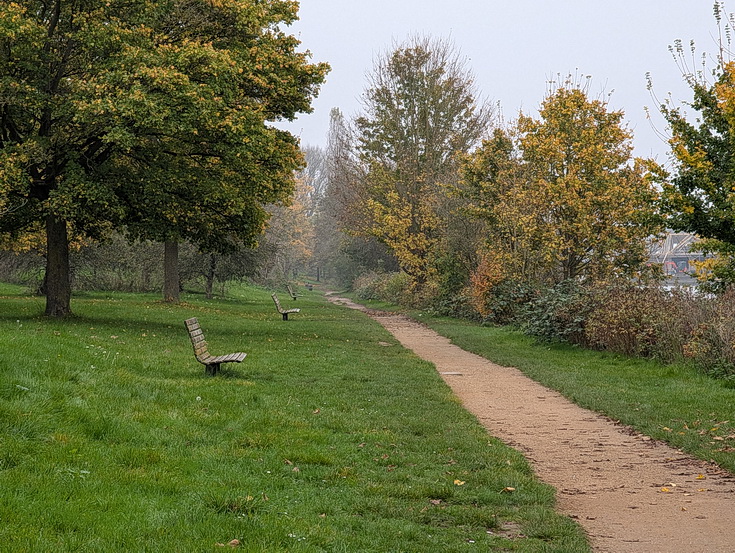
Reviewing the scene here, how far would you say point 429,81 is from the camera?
38.5 metres

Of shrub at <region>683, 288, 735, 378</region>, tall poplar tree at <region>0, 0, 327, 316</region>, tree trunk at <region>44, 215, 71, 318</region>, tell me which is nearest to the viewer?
shrub at <region>683, 288, 735, 378</region>

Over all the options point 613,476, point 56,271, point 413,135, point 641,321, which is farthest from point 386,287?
point 613,476

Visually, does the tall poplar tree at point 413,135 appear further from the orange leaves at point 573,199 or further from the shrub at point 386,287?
the orange leaves at point 573,199

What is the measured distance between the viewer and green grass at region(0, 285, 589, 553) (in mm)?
4621

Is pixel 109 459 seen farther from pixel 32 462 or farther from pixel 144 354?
pixel 144 354

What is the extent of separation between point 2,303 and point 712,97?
21.0m

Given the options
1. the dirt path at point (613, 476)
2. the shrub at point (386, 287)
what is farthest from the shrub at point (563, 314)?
the shrub at point (386, 287)

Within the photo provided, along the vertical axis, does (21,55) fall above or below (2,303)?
above

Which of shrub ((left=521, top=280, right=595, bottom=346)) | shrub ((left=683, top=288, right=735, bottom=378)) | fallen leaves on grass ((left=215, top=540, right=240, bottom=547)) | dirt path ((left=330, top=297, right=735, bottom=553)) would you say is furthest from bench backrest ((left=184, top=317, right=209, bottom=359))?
shrub ((left=521, top=280, right=595, bottom=346))

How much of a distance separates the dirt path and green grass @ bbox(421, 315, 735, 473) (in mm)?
289

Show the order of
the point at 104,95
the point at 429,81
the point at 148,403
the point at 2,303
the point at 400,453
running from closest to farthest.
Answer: the point at 400,453
the point at 148,403
the point at 104,95
the point at 2,303
the point at 429,81

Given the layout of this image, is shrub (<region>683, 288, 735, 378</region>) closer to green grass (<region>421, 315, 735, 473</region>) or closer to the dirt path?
green grass (<region>421, 315, 735, 473</region>)

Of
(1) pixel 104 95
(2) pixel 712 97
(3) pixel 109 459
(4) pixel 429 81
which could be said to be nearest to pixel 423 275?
(4) pixel 429 81

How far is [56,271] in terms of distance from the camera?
18.9 meters
